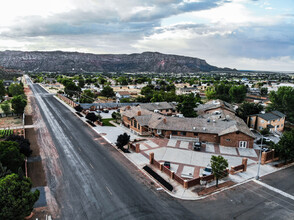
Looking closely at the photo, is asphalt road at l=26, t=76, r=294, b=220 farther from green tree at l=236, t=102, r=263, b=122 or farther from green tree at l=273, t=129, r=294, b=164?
green tree at l=236, t=102, r=263, b=122

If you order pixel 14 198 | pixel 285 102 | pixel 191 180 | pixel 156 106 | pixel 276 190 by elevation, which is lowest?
pixel 276 190

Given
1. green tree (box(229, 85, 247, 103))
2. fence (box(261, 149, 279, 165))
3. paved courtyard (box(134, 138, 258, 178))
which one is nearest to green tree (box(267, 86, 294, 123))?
green tree (box(229, 85, 247, 103))

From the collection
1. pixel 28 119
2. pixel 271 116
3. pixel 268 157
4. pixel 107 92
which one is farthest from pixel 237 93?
pixel 28 119

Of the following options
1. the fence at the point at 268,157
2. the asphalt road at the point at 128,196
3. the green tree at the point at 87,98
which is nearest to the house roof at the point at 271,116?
the fence at the point at 268,157

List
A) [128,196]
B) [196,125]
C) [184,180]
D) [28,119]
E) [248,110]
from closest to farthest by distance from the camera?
[128,196]
[184,180]
[196,125]
[248,110]
[28,119]

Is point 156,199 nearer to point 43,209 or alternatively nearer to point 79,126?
point 43,209

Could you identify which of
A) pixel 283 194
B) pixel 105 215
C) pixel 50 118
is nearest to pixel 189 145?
pixel 283 194

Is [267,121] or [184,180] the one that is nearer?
[184,180]

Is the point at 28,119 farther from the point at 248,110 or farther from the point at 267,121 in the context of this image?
the point at 267,121
